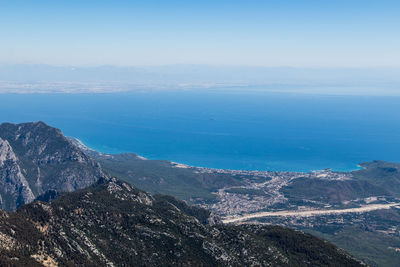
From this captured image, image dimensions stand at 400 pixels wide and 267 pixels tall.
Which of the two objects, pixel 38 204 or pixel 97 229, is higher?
pixel 38 204

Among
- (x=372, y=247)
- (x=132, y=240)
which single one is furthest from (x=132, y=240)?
(x=372, y=247)

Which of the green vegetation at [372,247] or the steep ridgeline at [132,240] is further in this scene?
the green vegetation at [372,247]

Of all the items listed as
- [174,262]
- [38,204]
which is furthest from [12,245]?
[174,262]

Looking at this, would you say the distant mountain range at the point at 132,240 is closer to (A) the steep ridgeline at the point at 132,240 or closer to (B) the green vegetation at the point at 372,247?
(A) the steep ridgeline at the point at 132,240

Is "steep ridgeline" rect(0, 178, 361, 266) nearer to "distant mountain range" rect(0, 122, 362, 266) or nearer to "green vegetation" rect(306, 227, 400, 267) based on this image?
"distant mountain range" rect(0, 122, 362, 266)

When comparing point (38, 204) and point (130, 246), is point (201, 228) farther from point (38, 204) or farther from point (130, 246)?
point (38, 204)

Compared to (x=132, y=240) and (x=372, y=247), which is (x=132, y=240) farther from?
(x=372, y=247)

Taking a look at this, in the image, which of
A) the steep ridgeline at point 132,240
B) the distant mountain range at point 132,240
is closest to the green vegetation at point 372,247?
the distant mountain range at point 132,240

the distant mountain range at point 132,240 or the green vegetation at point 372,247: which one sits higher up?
the distant mountain range at point 132,240

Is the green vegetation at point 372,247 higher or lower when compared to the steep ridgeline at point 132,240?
lower
